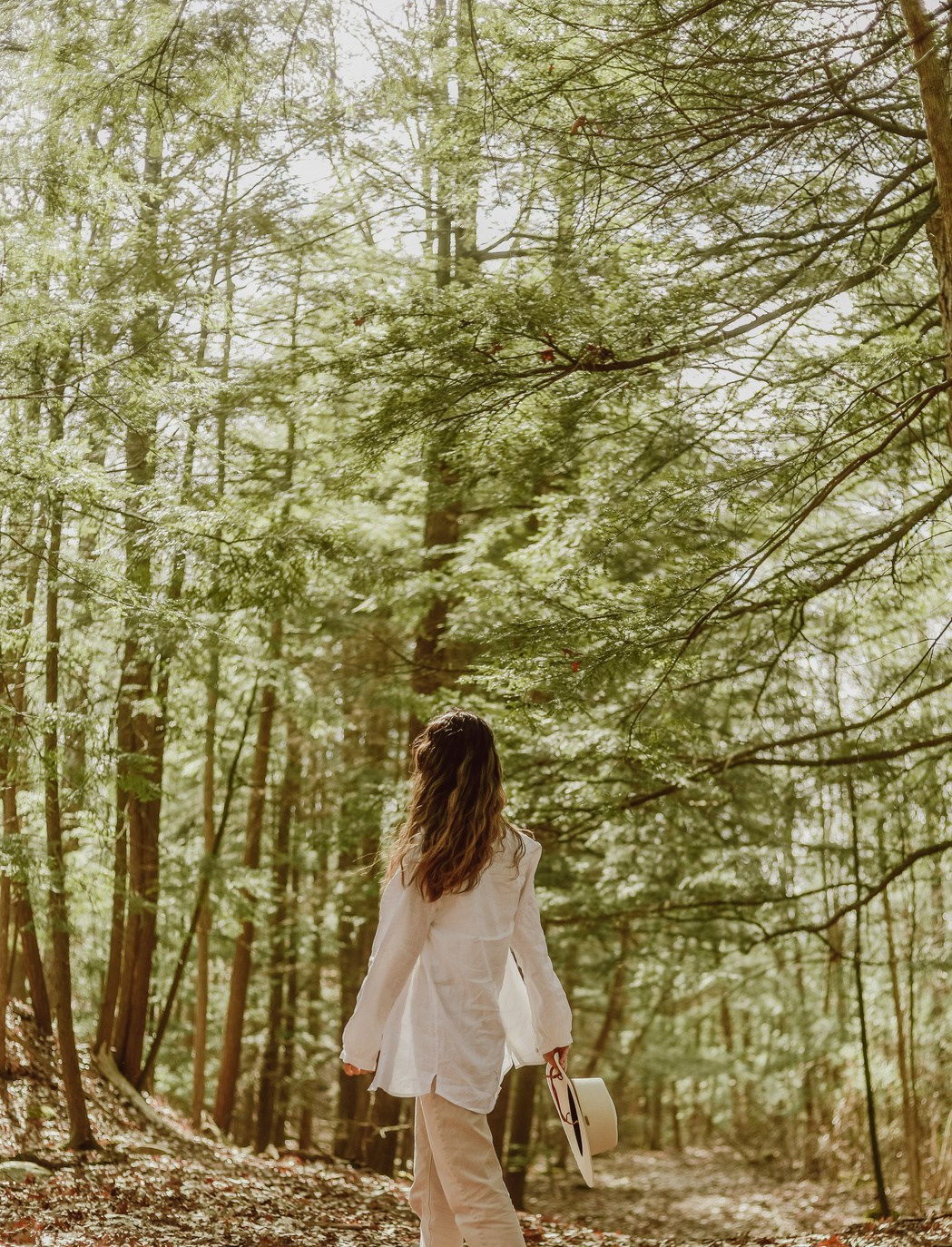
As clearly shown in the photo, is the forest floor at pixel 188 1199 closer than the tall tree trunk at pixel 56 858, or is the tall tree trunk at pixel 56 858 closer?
the forest floor at pixel 188 1199

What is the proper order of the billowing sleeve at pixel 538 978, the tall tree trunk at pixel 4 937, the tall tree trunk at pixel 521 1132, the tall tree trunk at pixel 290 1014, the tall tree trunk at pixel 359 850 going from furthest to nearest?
the tall tree trunk at pixel 290 1014 → the tall tree trunk at pixel 521 1132 → the tall tree trunk at pixel 359 850 → the tall tree trunk at pixel 4 937 → the billowing sleeve at pixel 538 978

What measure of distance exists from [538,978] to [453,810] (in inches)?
24.5

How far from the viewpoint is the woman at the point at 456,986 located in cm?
307

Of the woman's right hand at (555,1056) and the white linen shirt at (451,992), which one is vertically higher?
the white linen shirt at (451,992)

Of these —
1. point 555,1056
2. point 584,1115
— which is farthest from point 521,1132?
point 555,1056

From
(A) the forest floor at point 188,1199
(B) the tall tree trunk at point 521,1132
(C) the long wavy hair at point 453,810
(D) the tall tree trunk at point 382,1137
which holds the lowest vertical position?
(B) the tall tree trunk at point 521,1132

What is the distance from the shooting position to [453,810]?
10.7 feet

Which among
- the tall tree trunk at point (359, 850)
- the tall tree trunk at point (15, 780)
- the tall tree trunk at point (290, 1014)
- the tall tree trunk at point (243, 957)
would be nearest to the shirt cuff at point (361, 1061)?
the tall tree trunk at point (15, 780)

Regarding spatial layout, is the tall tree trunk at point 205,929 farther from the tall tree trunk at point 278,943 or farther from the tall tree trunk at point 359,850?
the tall tree trunk at point 359,850

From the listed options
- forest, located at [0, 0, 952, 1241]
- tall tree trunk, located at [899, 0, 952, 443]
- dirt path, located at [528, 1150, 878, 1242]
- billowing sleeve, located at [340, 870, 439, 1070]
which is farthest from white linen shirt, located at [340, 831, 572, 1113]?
dirt path, located at [528, 1150, 878, 1242]

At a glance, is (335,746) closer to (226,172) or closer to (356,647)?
(356,647)

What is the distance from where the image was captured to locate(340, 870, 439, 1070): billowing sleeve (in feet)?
10.4

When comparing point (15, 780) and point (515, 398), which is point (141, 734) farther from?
point (515, 398)

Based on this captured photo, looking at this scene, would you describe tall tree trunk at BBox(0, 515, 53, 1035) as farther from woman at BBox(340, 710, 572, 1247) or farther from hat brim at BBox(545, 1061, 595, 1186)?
hat brim at BBox(545, 1061, 595, 1186)
